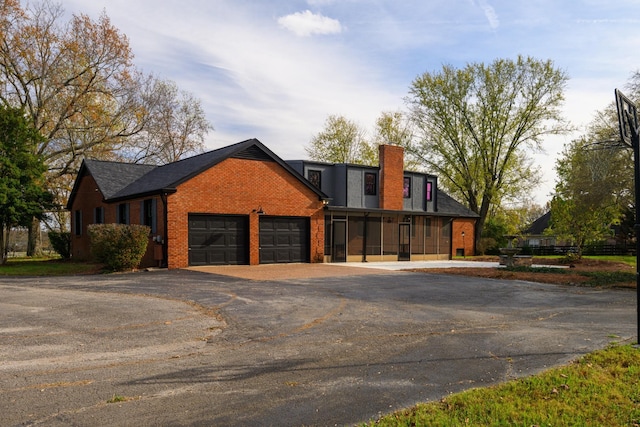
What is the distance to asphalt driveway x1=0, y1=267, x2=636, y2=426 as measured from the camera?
472cm

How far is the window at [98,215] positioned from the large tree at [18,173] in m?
2.85

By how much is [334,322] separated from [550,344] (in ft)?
11.8

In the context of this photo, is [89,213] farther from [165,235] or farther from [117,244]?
[117,244]

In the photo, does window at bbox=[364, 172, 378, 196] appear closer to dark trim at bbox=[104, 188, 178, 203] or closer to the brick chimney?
the brick chimney

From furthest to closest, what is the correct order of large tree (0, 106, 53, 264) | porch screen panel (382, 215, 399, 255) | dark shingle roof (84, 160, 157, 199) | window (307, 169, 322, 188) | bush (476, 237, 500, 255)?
1. bush (476, 237, 500, 255)
2. porch screen panel (382, 215, 399, 255)
3. window (307, 169, 322, 188)
4. dark shingle roof (84, 160, 157, 199)
5. large tree (0, 106, 53, 264)

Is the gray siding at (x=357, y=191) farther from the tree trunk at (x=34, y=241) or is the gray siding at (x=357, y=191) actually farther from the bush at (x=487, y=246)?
the tree trunk at (x=34, y=241)

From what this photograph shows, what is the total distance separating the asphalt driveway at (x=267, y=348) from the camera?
4.72 meters

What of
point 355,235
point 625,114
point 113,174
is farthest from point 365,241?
point 625,114

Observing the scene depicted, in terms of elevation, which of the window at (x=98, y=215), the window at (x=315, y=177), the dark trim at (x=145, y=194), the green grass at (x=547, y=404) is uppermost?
the window at (x=315, y=177)

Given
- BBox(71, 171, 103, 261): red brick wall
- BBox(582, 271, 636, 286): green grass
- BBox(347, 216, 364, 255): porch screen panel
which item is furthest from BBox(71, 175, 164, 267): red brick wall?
BBox(582, 271, 636, 286): green grass

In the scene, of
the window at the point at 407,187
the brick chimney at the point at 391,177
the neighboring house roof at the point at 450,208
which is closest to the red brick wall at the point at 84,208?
the brick chimney at the point at 391,177

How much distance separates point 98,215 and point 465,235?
2383 centimetres

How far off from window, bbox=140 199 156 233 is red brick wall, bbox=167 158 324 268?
5.71 ft

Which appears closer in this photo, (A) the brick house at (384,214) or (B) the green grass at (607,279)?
(B) the green grass at (607,279)
